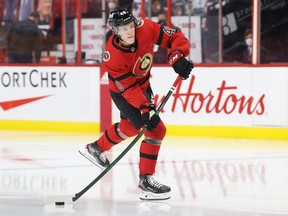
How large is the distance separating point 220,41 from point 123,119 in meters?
4.64

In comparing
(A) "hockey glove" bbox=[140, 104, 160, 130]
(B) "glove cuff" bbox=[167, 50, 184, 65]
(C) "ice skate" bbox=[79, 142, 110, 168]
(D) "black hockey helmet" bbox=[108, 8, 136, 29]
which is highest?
(D) "black hockey helmet" bbox=[108, 8, 136, 29]

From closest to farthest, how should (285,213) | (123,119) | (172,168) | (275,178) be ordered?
(285,213)
(123,119)
(275,178)
(172,168)

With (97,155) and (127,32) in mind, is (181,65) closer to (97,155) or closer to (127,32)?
(127,32)

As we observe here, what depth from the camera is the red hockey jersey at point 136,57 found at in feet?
19.1

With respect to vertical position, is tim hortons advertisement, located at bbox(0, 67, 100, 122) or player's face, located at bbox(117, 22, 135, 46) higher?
player's face, located at bbox(117, 22, 135, 46)

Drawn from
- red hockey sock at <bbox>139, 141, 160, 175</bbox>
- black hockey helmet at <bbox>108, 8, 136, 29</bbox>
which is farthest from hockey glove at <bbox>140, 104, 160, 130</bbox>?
black hockey helmet at <bbox>108, 8, 136, 29</bbox>

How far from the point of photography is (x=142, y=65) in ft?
19.4

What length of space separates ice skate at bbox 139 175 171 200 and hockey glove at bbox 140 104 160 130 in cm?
39

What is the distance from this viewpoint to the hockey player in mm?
5809

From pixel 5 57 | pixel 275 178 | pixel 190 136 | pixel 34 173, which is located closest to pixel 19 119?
pixel 5 57

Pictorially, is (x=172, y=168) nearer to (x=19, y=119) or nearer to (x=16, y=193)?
(x=16, y=193)

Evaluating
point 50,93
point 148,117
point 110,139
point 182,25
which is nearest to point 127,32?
point 148,117

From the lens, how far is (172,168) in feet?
25.5

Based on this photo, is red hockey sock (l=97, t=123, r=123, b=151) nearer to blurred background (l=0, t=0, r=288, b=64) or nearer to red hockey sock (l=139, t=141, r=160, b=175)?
red hockey sock (l=139, t=141, r=160, b=175)
